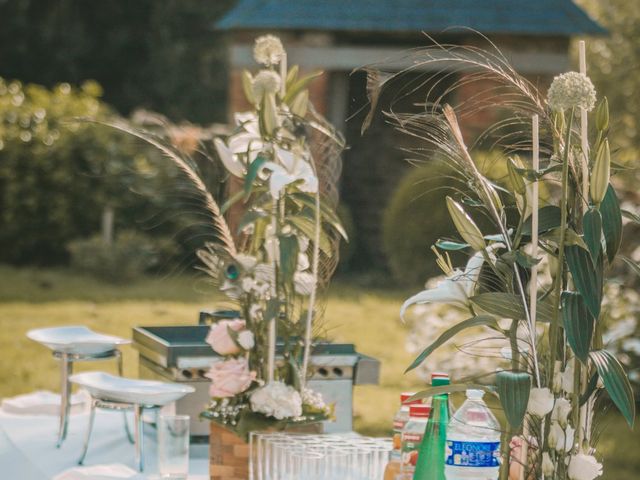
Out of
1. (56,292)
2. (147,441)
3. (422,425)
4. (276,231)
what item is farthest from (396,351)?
(422,425)

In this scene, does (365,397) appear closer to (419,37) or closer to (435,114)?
(435,114)

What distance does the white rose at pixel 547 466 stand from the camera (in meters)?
2.39

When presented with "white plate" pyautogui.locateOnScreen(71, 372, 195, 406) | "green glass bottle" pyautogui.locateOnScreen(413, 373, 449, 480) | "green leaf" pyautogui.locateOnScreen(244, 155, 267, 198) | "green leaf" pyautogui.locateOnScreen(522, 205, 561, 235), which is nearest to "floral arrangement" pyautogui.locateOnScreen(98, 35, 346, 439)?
"green leaf" pyautogui.locateOnScreen(244, 155, 267, 198)

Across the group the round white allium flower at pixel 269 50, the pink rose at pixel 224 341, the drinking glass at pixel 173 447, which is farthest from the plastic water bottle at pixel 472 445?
the round white allium flower at pixel 269 50

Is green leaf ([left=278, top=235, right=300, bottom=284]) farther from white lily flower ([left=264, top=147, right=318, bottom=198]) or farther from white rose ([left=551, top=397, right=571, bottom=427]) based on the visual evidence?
white rose ([left=551, top=397, right=571, bottom=427])

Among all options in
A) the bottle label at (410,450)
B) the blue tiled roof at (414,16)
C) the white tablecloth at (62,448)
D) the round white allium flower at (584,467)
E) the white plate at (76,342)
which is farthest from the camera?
the blue tiled roof at (414,16)

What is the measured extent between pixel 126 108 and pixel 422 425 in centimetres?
2096

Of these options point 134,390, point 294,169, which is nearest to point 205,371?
point 134,390

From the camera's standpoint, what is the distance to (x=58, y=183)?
13.0 metres

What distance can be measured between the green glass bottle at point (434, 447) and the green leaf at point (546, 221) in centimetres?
44

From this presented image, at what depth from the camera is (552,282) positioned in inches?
95.2

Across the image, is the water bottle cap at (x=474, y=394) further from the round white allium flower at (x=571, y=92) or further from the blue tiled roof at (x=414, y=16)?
the blue tiled roof at (x=414, y=16)

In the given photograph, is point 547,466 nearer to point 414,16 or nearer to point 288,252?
point 288,252

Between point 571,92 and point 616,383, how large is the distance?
0.59 meters
